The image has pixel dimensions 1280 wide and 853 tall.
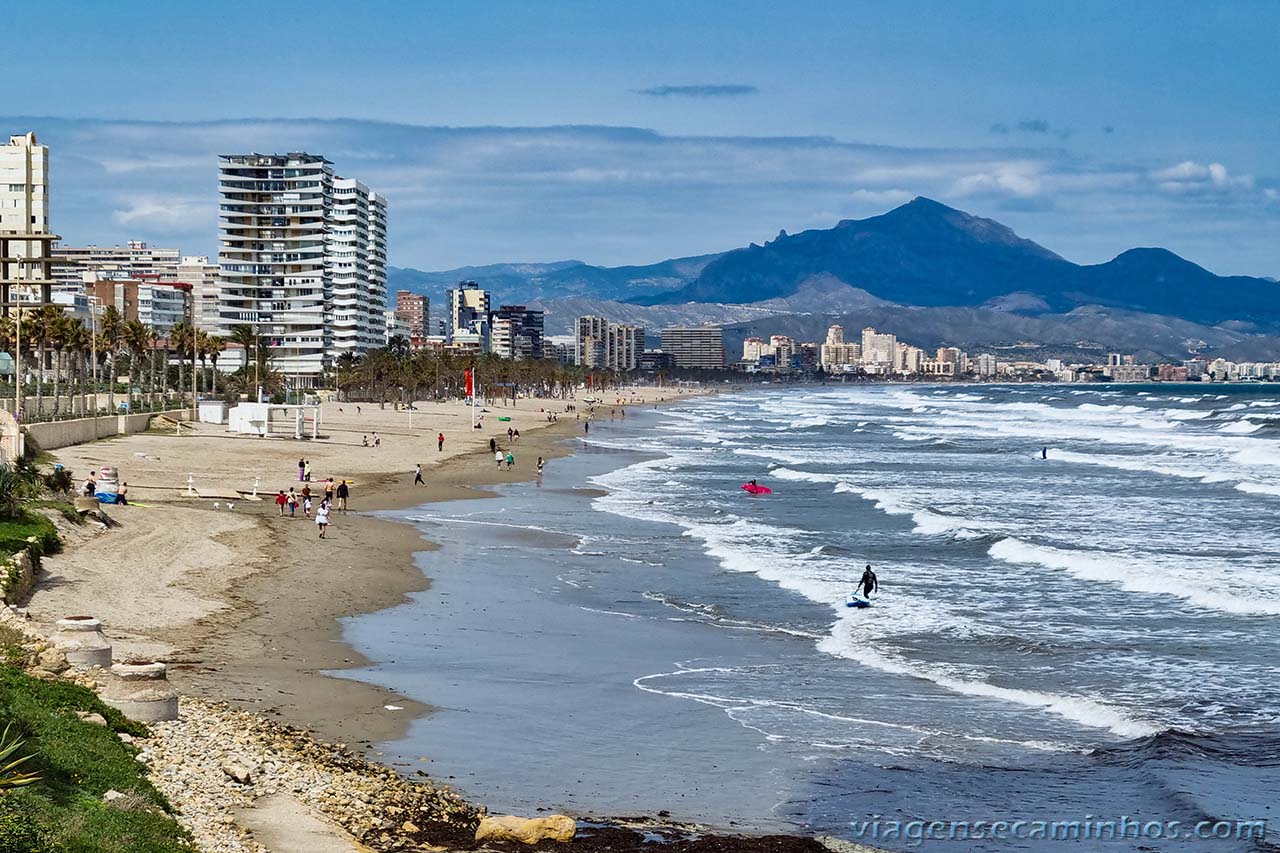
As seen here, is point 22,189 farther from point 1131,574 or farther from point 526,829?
point 526,829

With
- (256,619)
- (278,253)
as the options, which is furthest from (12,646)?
(278,253)

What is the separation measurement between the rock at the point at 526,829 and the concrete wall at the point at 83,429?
3076 centimetres

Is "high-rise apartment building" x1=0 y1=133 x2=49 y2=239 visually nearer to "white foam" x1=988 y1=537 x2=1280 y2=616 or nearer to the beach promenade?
the beach promenade

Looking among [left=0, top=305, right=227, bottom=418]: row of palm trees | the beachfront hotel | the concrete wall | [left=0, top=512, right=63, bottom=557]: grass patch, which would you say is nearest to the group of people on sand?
the concrete wall

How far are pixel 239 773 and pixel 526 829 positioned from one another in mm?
2659

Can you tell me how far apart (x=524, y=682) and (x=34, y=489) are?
14.7 metres

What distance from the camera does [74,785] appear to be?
34.7 ft

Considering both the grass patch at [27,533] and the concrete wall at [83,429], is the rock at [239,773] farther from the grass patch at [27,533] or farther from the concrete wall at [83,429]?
the concrete wall at [83,429]

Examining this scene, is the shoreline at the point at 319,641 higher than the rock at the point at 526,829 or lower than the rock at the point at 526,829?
lower

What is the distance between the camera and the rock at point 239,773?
41.2ft

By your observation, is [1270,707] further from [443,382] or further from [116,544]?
[443,382]

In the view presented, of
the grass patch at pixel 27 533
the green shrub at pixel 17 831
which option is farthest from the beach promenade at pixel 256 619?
the green shrub at pixel 17 831

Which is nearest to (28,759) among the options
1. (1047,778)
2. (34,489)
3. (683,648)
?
(1047,778)

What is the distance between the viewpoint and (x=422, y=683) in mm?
19062
